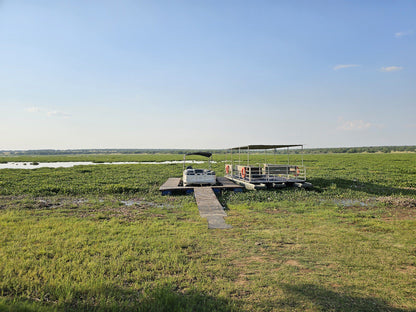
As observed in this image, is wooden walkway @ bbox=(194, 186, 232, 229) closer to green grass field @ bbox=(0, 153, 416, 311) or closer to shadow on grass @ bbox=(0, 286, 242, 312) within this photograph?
green grass field @ bbox=(0, 153, 416, 311)

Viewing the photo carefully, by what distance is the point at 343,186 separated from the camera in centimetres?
1977

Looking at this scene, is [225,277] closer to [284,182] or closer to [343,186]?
[284,182]

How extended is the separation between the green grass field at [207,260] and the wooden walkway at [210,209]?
0.36 metres

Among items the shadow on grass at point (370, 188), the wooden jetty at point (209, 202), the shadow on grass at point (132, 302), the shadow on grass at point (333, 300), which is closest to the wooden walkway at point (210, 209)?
the wooden jetty at point (209, 202)

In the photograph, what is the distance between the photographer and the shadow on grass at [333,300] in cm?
448

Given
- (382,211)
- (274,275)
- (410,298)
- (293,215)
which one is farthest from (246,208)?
(410,298)

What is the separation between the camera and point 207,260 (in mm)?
6512

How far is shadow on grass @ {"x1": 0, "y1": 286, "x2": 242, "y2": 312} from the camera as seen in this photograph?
4387 millimetres

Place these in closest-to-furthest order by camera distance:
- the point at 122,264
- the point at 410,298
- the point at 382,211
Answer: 1. the point at 410,298
2. the point at 122,264
3. the point at 382,211

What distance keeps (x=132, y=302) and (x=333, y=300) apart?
11.3 ft

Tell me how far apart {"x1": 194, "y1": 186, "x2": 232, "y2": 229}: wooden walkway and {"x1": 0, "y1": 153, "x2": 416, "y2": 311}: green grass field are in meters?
0.36

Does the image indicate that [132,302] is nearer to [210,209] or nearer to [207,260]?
[207,260]

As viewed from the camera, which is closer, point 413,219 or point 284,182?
point 413,219

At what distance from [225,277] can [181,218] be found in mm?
5731
